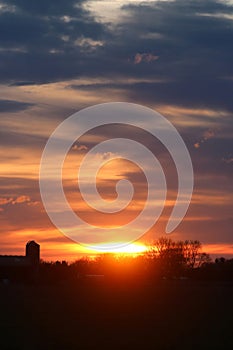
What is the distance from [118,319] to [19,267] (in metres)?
60.2

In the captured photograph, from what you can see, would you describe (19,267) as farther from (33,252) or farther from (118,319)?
(118,319)

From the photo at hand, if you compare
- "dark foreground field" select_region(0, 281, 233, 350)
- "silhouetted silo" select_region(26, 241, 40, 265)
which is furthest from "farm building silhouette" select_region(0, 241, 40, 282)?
"dark foreground field" select_region(0, 281, 233, 350)

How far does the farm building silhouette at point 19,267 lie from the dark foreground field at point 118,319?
103ft

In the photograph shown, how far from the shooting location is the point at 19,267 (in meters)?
109

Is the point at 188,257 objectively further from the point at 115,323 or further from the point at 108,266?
the point at 115,323

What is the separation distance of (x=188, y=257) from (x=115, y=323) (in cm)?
8924

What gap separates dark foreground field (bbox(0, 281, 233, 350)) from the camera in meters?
39.5

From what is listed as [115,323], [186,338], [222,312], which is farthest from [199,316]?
[186,338]

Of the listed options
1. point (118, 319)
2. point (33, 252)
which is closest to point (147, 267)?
point (33, 252)

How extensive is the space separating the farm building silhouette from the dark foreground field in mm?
31266

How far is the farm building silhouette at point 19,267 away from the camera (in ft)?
350


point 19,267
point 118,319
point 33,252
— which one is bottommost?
point 118,319

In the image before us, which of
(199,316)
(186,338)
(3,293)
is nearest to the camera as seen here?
(186,338)

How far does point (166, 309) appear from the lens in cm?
5650
